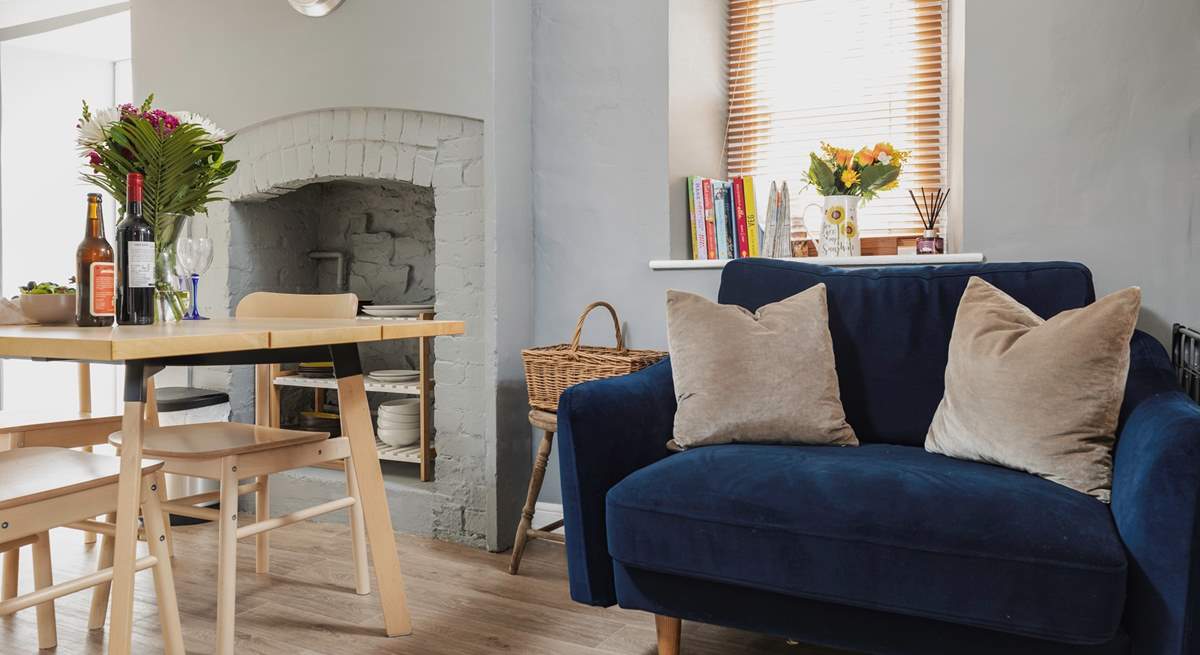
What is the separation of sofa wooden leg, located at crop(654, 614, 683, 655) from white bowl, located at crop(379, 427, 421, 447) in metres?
1.72

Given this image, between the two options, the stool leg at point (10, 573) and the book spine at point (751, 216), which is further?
the book spine at point (751, 216)

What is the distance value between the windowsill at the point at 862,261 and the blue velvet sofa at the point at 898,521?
0.32 m

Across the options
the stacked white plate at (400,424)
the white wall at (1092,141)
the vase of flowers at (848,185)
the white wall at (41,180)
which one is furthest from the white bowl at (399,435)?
the white wall at (41,180)

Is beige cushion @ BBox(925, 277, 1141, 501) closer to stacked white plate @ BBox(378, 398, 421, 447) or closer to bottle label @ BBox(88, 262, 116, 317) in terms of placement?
bottle label @ BBox(88, 262, 116, 317)

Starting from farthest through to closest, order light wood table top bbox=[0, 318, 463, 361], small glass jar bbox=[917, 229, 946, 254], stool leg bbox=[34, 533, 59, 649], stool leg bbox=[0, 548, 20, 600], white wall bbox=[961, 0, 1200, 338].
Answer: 1. small glass jar bbox=[917, 229, 946, 254]
2. white wall bbox=[961, 0, 1200, 338]
3. stool leg bbox=[0, 548, 20, 600]
4. stool leg bbox=[34, 533, 59, 649]
5. light wood table top bbox=[0, 318, 463, 361]

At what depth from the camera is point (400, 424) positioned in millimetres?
3395

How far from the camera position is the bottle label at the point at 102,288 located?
203 cm

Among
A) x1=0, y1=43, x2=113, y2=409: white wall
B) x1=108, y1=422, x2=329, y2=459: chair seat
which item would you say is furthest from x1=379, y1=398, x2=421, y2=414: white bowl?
x1=0, y1=43, x2=113, y2=409: white wall

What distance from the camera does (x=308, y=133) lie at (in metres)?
3.38

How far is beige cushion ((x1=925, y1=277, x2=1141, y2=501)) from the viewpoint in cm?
173

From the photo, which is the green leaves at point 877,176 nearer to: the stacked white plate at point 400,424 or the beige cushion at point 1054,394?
the beige cushion at point 1054,394

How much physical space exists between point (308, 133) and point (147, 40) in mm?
1004

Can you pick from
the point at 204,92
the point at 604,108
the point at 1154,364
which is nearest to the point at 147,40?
the point at 204,92

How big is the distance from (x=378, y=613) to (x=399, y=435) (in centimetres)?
107
